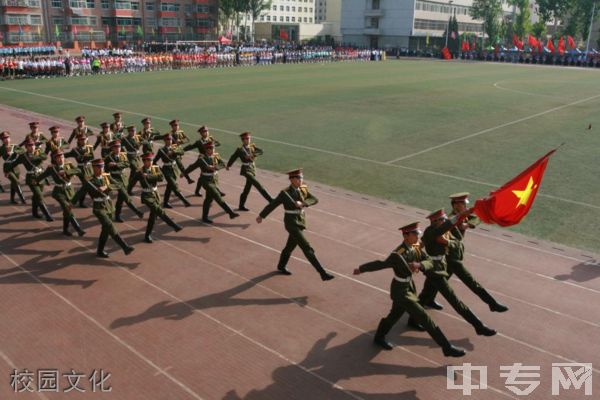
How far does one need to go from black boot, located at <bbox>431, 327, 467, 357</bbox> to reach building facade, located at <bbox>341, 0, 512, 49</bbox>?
290 feet

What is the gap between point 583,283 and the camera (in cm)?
913

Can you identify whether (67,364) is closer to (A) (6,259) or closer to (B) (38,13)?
(A) (6,259)

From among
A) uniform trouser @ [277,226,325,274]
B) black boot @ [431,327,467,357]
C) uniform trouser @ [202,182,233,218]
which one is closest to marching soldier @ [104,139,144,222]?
uniform trouser @ [202,182,233,218]

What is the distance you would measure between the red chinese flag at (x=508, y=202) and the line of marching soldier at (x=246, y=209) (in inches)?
12.7

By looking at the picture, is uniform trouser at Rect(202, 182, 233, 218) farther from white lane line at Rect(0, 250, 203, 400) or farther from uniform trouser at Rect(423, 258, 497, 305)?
uniform trouser at Rect(423, 258, 497, 305)

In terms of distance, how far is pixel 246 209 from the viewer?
1272cm

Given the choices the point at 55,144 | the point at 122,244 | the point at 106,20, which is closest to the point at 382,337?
the point at 122,244

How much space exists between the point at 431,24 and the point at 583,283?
308 feet

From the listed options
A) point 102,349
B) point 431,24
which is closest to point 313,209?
point 102,349

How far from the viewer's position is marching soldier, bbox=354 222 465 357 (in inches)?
Answer: 266

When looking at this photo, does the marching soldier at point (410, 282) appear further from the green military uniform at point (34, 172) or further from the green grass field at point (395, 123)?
the green military uniform at point (34, 172)

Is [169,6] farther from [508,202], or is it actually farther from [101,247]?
[508,202]

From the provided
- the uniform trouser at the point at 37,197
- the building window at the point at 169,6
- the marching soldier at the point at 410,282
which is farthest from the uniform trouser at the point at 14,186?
the building window at the point at 169,6

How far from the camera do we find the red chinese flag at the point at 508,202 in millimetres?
6855
